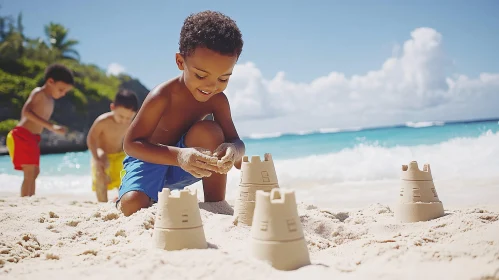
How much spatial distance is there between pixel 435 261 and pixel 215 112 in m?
2.21

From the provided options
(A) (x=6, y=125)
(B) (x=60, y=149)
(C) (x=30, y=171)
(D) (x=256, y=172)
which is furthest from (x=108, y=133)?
(B) (x=60, y=149)

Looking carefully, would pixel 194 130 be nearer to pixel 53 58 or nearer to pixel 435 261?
pixel 435 261

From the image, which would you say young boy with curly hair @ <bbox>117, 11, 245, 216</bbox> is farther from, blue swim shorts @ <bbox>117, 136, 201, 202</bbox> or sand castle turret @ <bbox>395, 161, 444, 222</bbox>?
sand castle turret @ <bbox>395, 161, 444, 222</bbox>

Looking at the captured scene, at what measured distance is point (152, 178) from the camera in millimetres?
3539

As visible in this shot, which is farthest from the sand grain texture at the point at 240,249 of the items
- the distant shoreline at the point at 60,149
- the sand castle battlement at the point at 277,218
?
the distant shoreline at the point at 60,149

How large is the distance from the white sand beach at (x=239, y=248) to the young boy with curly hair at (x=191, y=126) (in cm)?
31

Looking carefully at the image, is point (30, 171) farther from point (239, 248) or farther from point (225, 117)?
point (239, 248)

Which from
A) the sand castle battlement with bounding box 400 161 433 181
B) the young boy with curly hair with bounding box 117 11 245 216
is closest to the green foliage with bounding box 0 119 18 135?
the young boy with curly hair with bounding box 117 11 245 216

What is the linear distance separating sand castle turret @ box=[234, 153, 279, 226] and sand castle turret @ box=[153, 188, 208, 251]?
21.3 inches

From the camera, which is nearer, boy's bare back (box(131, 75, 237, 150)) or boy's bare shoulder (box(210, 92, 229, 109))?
boy's bare back (box(131, 75, 237, 150))

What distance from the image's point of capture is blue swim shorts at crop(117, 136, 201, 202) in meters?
3.48

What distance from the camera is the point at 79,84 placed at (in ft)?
98.9

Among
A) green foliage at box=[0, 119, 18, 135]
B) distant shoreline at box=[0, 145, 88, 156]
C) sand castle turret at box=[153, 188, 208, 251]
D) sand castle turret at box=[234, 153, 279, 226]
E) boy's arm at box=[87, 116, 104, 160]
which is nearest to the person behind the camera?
sand castle turret at box=[153, 188, 208, 251]

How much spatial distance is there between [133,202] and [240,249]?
150 centimetres
